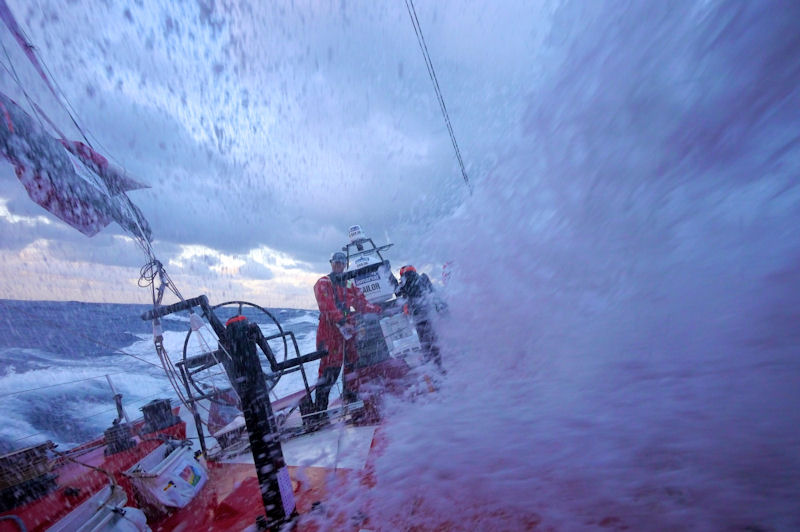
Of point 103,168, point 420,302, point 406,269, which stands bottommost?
point 420,302

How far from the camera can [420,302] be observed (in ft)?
13.3

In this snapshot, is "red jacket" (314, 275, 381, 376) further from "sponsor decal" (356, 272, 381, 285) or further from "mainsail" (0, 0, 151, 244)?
"mainsail" (0, 0, 151, 244)

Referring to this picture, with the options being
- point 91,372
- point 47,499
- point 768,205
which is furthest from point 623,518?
point 91,372

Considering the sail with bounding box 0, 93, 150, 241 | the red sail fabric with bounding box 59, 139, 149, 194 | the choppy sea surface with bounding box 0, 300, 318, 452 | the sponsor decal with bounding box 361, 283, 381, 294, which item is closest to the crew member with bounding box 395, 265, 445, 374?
the choppy sea surface with bounding box 0, 300, 318, 452

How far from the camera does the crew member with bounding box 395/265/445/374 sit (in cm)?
394

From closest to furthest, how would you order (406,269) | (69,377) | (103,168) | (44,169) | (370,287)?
(44,169) < (103,168) < (406,269) < (370,287) < (69,377)

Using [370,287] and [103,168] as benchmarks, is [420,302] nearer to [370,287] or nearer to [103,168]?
[370,287]

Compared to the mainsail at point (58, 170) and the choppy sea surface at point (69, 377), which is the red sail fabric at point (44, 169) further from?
the choppy sea surface at point (69, 377)

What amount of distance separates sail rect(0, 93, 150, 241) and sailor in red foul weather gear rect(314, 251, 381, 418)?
7.21ft

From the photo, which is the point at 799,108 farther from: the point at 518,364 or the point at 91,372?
the point at 91,372

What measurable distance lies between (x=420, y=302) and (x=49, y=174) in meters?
3.43

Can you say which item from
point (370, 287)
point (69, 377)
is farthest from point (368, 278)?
point (69, 377)

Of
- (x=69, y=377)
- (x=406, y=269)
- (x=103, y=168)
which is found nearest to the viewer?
(x=103, y=168)

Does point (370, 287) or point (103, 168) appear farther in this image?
point (370, 287)
